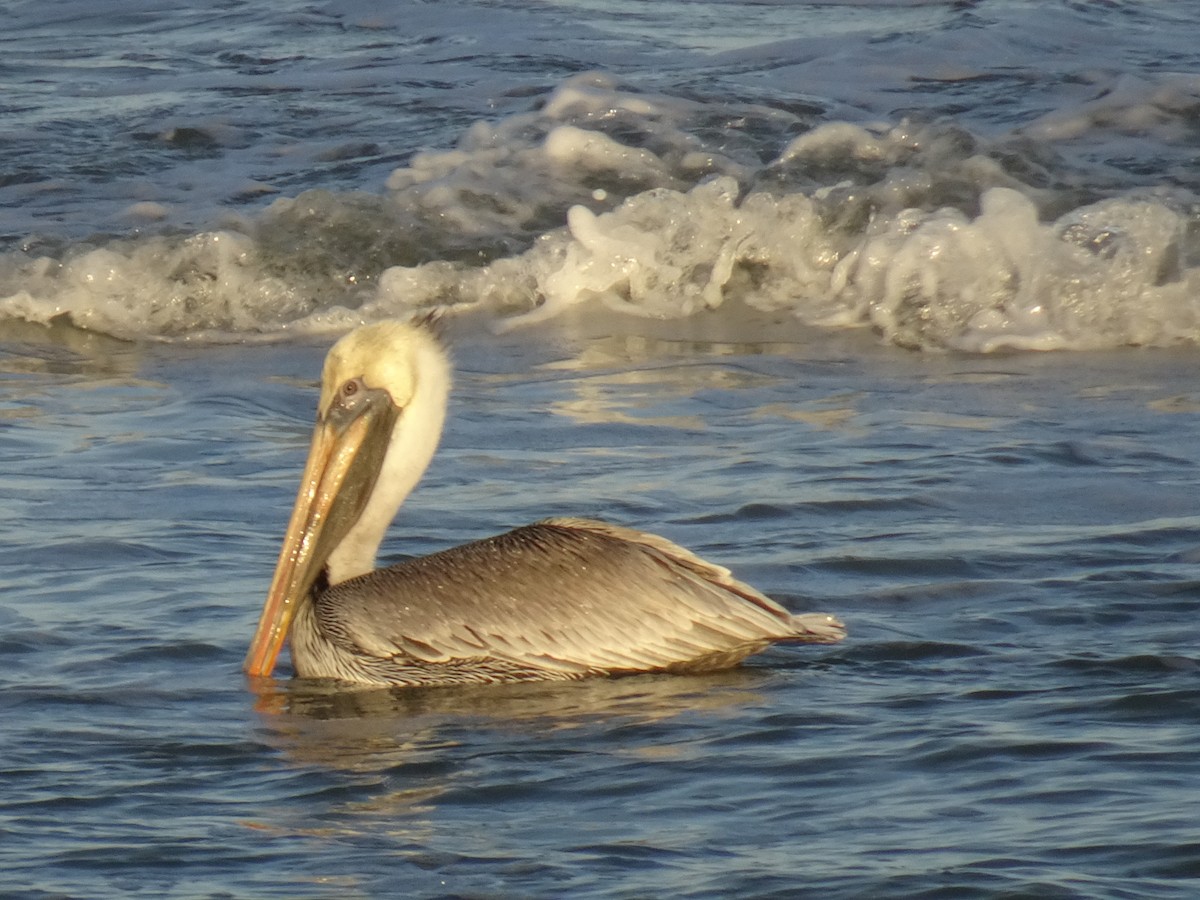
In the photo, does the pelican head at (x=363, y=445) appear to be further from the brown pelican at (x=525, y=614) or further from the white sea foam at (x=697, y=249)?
the white sea foam at (x=697, y=249)

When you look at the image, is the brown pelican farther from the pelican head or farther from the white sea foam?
the white sea foam

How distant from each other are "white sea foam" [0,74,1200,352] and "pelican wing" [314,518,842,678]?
3578 millimetres

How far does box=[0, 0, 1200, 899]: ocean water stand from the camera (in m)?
3.91

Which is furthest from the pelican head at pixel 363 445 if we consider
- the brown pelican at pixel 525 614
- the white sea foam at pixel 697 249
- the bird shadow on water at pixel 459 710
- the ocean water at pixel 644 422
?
the white sea foam at pixel 697 249

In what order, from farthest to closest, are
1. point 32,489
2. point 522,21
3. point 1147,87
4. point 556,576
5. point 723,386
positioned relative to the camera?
point 522,21, point 1147,87, point 723,386, point 32,489, point 556,576

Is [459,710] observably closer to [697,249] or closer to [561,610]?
[561,610]

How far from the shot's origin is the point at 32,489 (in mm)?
6453

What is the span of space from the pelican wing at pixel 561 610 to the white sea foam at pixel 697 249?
3578 millimetres

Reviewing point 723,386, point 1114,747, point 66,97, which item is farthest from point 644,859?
point 66,97

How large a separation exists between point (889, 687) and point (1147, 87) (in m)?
7.60

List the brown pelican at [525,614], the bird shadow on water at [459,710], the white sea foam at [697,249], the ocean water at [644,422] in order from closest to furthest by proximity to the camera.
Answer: the ocean water at [644,422] → the bird shadow on water at [459,710] → the brown pelican at [525,614] → the white sea foam at [697,249]

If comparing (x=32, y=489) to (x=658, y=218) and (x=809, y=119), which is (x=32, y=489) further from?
(x=809, y=119)

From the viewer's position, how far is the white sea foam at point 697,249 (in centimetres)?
870

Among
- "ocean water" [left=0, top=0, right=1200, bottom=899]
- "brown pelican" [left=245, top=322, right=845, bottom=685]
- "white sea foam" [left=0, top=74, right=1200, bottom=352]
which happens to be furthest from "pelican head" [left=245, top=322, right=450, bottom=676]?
"white sea foam" [left=0, top=74, right=1200, bottom=352]
